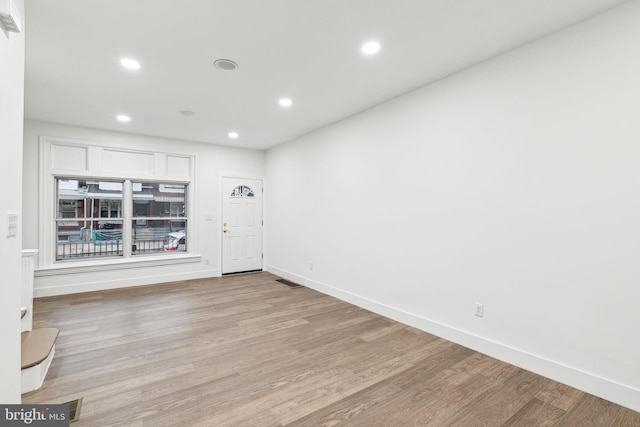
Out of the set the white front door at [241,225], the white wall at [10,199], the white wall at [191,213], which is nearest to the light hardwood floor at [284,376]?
the white wall at [10,199]

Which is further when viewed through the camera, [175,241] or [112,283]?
[175,241]

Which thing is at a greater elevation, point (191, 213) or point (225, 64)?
point (225, 64)

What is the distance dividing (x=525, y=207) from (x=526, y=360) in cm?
130

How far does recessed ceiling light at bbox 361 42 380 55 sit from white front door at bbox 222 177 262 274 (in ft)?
14.1

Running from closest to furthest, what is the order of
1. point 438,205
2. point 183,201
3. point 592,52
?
point 592,52, point 438,205, point 183,201

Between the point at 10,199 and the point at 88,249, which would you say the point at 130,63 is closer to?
the point at 10,199

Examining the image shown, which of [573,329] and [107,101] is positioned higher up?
[107,101]

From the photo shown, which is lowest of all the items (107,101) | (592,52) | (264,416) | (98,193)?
(264,416)

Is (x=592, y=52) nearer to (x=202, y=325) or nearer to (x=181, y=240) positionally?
(x=202, y=325)

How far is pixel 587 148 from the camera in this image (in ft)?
7.13

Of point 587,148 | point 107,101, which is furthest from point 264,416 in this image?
point 107,101

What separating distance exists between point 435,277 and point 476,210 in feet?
2.76

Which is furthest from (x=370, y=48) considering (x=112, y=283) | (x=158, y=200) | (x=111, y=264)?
(x=112, y=283)

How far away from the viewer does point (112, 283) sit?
16.4 feet
